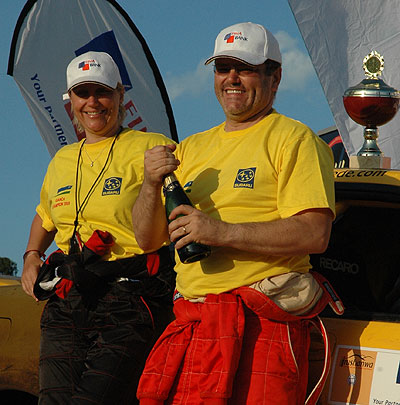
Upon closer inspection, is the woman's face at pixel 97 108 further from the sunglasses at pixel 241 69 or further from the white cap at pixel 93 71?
the sunglasses at pixel 241 69

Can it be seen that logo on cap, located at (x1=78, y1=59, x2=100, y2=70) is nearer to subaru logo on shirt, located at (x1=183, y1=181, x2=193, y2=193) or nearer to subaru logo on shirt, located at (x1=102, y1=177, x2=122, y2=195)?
subaru logo on shirt, located at (x1=102, y1=177, x2=122, y2=195)

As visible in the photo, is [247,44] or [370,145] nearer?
[247,44]

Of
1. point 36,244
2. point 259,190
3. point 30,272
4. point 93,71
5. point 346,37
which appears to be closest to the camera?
point 259,190

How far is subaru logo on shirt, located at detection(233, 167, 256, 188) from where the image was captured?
9.73 ft

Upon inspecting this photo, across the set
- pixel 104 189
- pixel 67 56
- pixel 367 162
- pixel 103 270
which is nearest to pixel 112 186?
pixel 104 189

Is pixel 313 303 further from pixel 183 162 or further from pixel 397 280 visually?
pixel 397 280

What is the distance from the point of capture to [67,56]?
29.4 feet

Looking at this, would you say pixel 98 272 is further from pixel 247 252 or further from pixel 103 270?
pixel 247 252

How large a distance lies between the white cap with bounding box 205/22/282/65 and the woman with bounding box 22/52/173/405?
0.69 m

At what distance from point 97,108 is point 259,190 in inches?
46.0

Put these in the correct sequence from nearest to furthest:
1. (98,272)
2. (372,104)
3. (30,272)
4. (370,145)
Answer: (98,272), (30,272), (370,145), (372,104)

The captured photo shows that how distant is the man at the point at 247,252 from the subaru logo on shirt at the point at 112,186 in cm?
44

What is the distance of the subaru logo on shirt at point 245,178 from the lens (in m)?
2.96

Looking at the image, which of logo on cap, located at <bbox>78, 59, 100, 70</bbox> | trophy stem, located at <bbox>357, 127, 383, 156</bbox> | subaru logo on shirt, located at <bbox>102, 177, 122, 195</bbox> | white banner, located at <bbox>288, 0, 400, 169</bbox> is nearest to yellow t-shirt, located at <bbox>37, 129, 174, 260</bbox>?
subaru logo on shirt, located at <bbox>102, 177, 122, 195</bbox>
